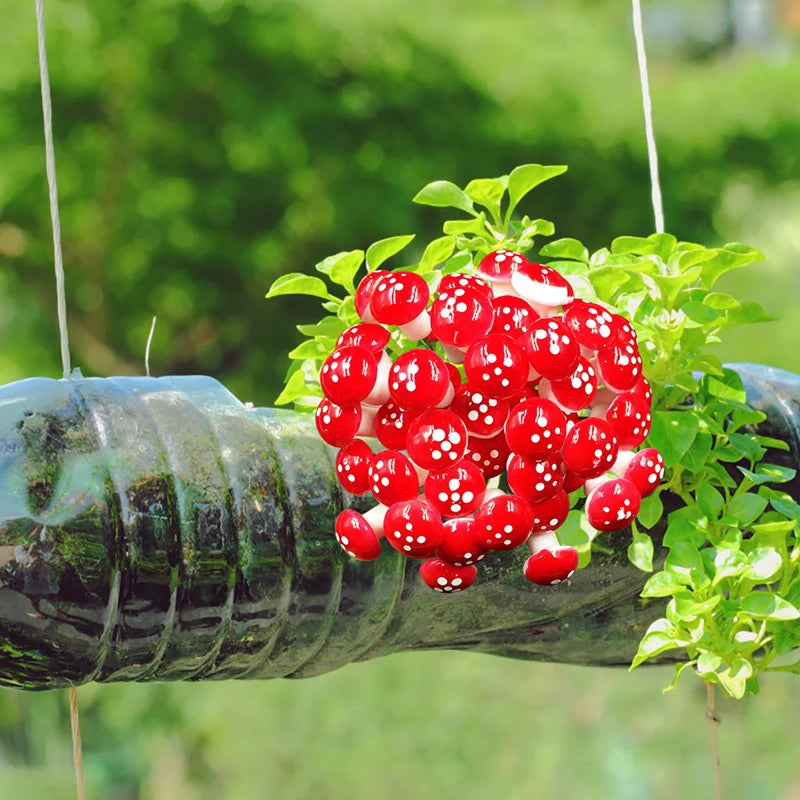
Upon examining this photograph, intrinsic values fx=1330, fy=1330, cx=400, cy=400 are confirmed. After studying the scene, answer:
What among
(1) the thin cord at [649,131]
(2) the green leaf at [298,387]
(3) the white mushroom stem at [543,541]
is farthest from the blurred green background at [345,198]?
(3) the white mushroom stem at [543,541]

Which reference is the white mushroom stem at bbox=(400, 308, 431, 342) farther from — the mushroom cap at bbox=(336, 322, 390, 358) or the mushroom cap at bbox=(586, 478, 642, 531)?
the mushroom cap at bbox=(586, 478, 642, 531)

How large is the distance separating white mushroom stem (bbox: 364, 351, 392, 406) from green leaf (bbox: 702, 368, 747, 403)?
207 millimetres

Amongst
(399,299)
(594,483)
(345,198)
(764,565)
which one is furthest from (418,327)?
(345,198)

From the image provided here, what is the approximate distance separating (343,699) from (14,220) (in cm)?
139

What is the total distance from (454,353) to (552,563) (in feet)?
0.37

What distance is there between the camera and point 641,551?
72cm

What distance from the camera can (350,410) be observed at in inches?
24.3

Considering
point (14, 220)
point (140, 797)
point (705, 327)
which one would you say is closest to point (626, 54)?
point (14, 220)

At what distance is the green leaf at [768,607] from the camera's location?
0.69 metres

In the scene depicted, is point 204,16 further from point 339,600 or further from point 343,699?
point 339,600

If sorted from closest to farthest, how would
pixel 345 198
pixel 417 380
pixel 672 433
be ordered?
pixel 417 380
pixel 672 433
pixel 345 198

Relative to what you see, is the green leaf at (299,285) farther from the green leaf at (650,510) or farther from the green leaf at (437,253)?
the green leaf at (650,510)

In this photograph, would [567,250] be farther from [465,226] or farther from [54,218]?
[54,218]

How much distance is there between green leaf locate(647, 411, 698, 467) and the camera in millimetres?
689
